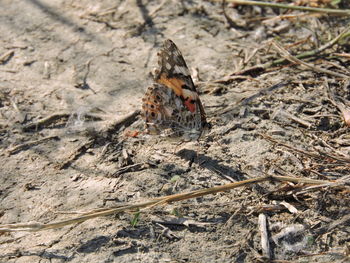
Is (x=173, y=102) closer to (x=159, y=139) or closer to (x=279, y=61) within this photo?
(x=159, y=139)

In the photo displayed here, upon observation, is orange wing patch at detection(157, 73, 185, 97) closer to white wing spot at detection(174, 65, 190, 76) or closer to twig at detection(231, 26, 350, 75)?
white wing spot at detection(174, 65, 190, 76)

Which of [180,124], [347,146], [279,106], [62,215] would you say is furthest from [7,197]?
[347,146]

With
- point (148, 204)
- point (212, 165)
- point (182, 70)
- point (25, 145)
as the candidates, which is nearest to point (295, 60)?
point (182, 70)

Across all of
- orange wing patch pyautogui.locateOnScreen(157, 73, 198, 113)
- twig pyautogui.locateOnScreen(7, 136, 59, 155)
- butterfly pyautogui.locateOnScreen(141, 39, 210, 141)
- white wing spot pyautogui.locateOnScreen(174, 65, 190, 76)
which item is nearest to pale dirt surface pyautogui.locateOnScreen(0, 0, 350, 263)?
twig pyautogui.locateOnScreen(7, 136, 59, 155)

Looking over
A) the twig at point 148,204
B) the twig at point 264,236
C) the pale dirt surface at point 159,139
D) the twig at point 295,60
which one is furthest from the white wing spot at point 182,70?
the twig at point 264,236

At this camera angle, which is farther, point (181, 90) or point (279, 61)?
point (279, 61)

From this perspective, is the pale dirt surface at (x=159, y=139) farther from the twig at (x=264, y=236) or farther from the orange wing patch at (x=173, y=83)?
the orange wing patch at (x=173, y=83)
